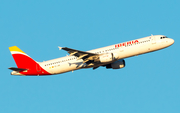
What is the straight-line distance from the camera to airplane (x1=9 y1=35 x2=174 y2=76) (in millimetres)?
50750

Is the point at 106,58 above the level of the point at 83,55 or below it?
below

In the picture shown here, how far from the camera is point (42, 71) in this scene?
180ft

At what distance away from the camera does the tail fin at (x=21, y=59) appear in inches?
2180

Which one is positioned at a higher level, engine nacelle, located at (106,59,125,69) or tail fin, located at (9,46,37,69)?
tail fin, located at (9,46,37,69)

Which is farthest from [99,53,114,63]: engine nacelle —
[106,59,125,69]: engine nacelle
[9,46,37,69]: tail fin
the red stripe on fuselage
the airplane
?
[9,46,37,69]: tail fin

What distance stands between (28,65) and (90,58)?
43.0ft

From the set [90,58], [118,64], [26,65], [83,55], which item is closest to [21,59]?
[26,65]

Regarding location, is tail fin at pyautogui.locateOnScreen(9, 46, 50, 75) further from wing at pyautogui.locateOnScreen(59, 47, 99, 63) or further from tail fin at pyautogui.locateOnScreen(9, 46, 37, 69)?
wing at pyautogui.locateOnScreen(59, 47, 99, 63)

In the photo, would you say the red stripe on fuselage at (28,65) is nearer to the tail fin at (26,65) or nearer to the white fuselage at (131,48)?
the tail fin at (26,65)

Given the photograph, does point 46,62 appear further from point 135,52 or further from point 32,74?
point 135,52

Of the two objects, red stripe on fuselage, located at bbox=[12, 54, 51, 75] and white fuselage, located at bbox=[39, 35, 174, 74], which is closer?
white fuselage, located at bbox=[39, 35, 174, 74]

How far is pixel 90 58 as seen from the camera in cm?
5144

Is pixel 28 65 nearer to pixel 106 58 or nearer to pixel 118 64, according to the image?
pixel 106 58

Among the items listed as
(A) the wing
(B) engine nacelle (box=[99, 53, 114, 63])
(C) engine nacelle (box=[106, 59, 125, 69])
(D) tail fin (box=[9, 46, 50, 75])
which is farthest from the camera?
(D) tail fin (box=[9, 46, 50, 75])
